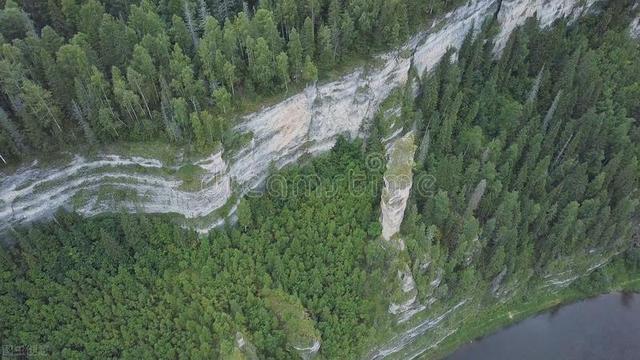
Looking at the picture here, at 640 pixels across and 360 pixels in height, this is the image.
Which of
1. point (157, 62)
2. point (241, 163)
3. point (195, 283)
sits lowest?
point (195, 283)

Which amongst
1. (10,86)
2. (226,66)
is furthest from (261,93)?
(10,86)

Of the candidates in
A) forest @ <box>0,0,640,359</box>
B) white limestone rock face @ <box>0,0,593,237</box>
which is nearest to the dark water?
forest @ <box>0,0,640,359</box>

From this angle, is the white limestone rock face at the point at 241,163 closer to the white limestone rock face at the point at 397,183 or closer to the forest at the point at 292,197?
the white limestone rock face at the point at 397,183

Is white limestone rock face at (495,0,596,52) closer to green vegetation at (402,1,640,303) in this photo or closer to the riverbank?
green vegetation at (402,1,640,303)

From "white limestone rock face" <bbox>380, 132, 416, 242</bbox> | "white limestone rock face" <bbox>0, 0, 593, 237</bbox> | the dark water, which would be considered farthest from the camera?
the dark water

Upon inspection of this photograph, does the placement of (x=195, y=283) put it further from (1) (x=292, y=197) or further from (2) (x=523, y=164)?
(2) (x=523, y=164)

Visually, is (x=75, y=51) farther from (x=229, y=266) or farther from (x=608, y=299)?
(x=608, y=299)

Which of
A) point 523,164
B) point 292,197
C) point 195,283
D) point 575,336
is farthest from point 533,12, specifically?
point 195,283
